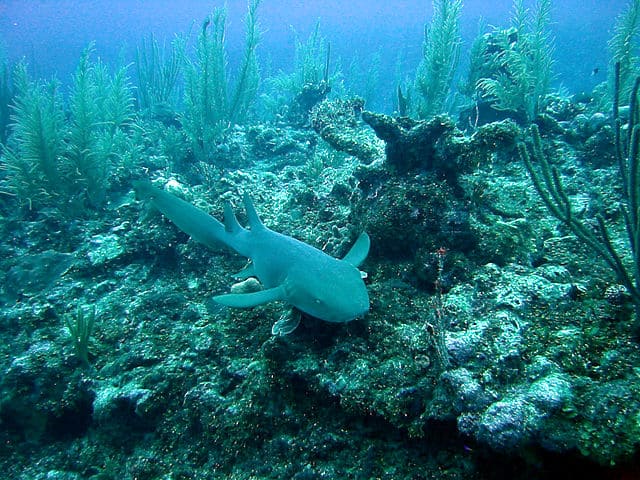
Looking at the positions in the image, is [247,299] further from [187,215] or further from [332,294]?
[187,215]

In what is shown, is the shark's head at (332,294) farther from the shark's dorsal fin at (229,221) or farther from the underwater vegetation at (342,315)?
the shark's dorsal fin at (229,221)

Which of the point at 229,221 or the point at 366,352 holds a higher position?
the point at 229,221

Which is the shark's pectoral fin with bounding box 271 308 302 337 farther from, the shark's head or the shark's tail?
the shark's tail

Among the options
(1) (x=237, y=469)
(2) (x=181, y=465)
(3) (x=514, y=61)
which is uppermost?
(3) (x=514, y=61)

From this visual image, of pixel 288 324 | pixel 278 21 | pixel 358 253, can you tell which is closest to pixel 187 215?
pixel 288 324

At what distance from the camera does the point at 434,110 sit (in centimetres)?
924

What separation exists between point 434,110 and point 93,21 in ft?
532

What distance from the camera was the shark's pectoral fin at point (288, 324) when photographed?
271cm

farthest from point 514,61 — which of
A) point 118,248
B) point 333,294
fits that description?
point 118,248

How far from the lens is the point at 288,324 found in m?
2.75

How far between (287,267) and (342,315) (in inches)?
25.1

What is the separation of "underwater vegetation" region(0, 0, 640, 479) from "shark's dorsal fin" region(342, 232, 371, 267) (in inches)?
1.0

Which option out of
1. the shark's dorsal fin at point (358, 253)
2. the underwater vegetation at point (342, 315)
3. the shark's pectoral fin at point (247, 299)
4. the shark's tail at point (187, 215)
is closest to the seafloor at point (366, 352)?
the underwater vegetation at point (342, 315)

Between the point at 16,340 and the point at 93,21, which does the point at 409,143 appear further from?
the point at 93,21
